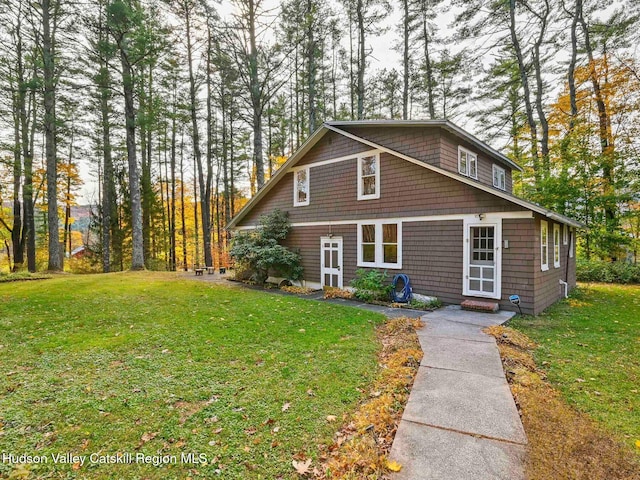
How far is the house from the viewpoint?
302 inches

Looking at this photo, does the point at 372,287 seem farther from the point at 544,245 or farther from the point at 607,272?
the point at 607,272

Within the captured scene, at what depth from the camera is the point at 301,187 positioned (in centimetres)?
1244

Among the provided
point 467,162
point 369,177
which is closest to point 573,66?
point 467,162

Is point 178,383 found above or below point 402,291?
below

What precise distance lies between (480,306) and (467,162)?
5.43 meters

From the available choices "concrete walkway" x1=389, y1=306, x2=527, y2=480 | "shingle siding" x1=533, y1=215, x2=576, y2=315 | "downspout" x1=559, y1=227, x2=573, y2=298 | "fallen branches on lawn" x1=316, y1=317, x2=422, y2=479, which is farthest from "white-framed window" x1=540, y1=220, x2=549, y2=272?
"fallen branches on lawn" x1=316, y1=317, x2=422, y2=479

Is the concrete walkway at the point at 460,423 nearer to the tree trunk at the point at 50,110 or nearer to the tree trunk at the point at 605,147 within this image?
the tree trunk at the point at 605,147

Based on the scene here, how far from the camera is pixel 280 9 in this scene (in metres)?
15.5

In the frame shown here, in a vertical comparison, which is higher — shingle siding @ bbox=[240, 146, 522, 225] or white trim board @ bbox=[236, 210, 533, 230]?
shingle siding @ bbox=[240, 146, 522, 225]

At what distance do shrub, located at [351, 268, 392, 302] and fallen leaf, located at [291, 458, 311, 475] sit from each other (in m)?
6.88

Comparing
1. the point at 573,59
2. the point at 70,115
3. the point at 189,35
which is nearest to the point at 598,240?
the point at 573,59

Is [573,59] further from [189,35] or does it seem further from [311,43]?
[189,35]

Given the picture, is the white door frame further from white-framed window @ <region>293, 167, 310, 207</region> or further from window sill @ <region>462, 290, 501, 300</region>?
white-framed window @ <region>293, 167, 310, 207</region>

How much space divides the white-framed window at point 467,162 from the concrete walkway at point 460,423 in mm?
7046
